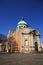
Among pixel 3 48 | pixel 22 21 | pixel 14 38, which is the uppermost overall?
pixel 22 21

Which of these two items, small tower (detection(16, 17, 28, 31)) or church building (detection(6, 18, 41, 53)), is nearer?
church building (detection(6, 18, 41, 53))

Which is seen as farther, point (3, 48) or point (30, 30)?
point (3, 48)

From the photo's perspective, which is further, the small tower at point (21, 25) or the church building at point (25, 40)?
the small tower at point (21, 25)

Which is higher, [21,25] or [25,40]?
[21,25]

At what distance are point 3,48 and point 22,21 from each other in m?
15.1

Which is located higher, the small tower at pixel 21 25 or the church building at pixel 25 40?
the small tower at pixel 21 25

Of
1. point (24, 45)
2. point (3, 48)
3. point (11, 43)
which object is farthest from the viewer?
point (3, 48)

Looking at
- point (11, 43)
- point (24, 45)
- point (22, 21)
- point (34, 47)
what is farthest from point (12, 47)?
point (22, 21)

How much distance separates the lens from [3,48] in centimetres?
5712

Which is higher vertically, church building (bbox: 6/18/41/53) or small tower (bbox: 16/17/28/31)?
small tower (bbox: 16/17/28/31)

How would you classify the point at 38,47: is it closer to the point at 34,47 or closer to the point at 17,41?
the point at 34,47

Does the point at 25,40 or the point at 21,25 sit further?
the point at 21,25

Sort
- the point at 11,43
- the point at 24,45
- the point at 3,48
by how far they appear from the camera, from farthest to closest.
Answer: the point at 3,48 < the point at 11,43 < the point at 24,45

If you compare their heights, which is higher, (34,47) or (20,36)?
(20,36)
